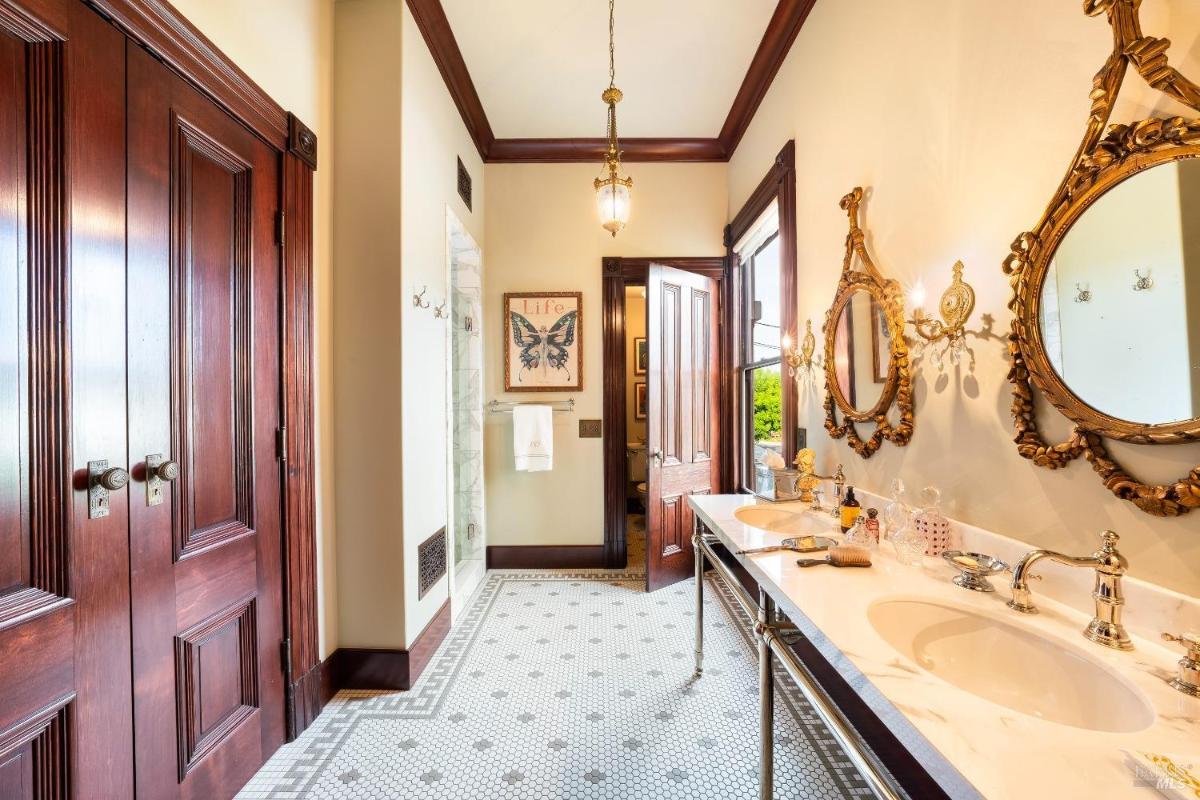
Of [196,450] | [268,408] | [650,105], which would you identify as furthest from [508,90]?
[196,450]

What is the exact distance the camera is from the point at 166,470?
120 centimetres

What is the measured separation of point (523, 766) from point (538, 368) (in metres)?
2.39

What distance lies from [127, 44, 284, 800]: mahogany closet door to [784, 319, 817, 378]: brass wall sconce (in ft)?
7.21

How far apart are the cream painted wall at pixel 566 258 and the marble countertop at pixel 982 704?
94.7 inches

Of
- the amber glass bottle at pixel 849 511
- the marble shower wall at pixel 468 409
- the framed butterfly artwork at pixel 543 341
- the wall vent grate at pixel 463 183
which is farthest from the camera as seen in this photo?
the framed butterfly artwork at pixel 543 341

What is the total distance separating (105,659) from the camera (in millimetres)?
1074

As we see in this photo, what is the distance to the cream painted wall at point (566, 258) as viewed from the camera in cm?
343

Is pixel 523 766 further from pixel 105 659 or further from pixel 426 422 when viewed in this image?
pixel 426 422

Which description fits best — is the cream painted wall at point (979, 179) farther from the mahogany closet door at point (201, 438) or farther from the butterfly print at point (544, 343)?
the mahogany closet door at point (201, 438)

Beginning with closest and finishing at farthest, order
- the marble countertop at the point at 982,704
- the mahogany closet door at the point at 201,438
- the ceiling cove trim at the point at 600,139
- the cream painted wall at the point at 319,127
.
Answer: the marble countertop at the point at 982,704
the mahogany closet door at the point at 201,438
the cream painted wall at the point at 319,127
the ceiling cove trim at the point at 600,139

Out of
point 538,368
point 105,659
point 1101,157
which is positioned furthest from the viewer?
point 538,368

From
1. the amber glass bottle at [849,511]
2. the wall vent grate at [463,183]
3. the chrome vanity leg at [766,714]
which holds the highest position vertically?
the wall vent grate at [463,183]

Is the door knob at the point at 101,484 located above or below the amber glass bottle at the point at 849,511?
above

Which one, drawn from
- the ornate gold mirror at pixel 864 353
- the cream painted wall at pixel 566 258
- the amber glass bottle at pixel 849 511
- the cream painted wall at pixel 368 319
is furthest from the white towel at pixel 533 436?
the amber glass bottle at pixel 849 511
